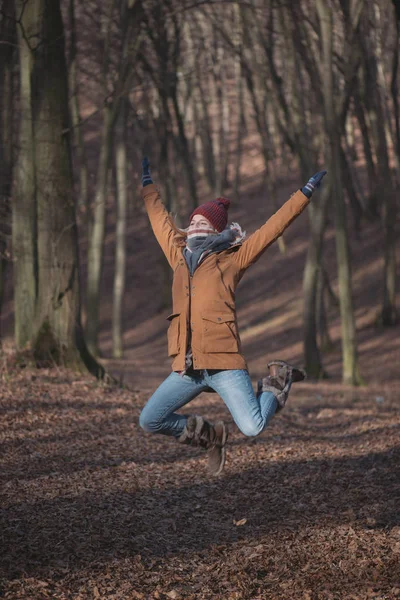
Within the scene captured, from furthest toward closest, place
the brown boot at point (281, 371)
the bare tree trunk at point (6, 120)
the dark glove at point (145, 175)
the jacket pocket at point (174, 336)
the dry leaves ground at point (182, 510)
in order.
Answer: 1. the bare tree trunk at point (6, 120)
2. the dark glove at point (145, 175)
3. the brown boot at point (281, 371)
4. the jacket pocket at point (174, 336)
5. the dry leaves ground at point (182, 510)

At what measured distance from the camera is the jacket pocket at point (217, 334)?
5977 millimetres

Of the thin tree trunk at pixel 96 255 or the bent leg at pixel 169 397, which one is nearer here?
the bent leg at pixel 169 397

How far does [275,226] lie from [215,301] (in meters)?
0.66

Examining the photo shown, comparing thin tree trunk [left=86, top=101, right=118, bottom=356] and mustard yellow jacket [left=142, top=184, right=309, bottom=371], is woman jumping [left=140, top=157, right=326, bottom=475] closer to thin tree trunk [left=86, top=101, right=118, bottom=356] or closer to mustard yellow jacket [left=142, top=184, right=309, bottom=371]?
mustard yellow jacket [left=142, top=184, right=309, bottom=371]

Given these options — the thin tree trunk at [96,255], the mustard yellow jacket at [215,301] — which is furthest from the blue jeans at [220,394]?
the thin tree trunk at [96,255]

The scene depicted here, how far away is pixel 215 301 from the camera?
19.8 feet

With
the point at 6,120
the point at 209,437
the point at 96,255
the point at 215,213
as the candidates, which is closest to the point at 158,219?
the point at 215,213

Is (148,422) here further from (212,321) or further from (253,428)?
(212,321)

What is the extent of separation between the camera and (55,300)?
1170 centimetres

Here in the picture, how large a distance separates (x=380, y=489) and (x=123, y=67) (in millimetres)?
10801

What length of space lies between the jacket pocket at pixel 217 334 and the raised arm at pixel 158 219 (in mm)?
576

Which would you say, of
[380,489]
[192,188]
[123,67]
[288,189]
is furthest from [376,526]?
[288,189]

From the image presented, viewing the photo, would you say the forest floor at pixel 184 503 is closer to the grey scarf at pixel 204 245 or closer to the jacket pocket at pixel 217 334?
the jacket pocket at pixel 217 334

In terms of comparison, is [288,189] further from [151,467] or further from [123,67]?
[151,467]
